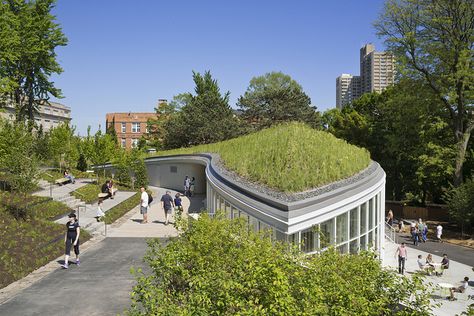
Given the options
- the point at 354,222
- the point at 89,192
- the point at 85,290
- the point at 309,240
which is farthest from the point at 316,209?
the point at 89,192

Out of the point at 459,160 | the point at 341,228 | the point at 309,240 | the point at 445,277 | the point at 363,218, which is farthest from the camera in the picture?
the point at 459,160

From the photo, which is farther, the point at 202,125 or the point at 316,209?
the point at 202,125

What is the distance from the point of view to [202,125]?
200 feet

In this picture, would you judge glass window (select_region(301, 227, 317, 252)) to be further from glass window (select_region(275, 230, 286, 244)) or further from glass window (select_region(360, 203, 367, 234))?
glass window (select_region(360, 203, 367, 234))

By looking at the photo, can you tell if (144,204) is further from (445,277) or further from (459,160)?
(459,160)

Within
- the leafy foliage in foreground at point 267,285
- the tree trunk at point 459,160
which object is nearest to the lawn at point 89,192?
the leafy foliage in foreground at point 267,285

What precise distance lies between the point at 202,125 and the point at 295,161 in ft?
143

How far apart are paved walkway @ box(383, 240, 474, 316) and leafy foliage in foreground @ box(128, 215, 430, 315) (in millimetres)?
6818

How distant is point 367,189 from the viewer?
1628 cm

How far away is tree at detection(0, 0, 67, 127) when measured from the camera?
3841 cm

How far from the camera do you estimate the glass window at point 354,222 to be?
49.4ft

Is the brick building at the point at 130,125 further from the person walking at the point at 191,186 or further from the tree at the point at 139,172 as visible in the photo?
the person walking at the point at 191,186

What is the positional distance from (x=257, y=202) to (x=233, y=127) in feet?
158

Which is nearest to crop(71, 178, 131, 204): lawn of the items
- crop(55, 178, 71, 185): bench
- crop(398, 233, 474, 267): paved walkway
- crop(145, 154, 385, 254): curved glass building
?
crop(55, 178, 71, 185): bench
